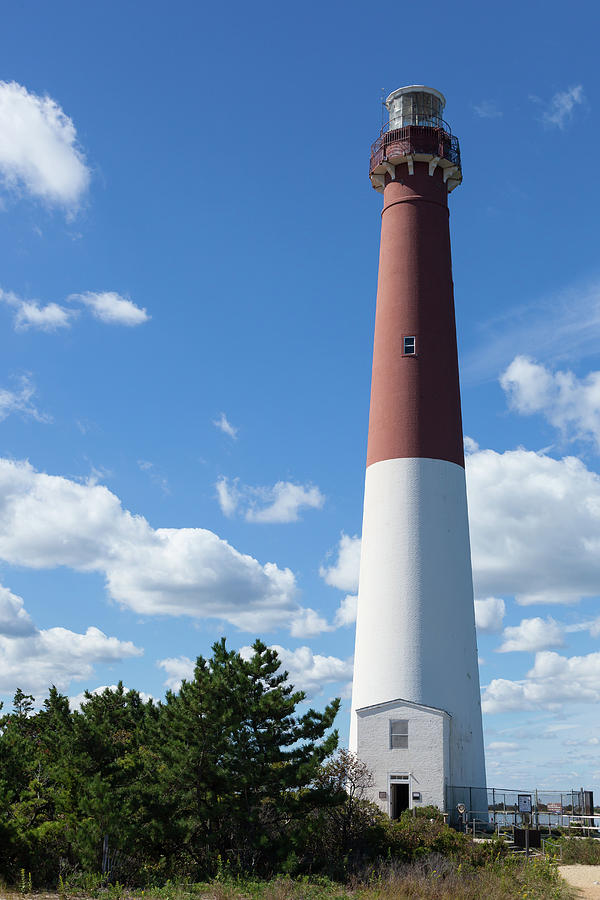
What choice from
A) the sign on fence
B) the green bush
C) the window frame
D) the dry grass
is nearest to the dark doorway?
the sign on fence

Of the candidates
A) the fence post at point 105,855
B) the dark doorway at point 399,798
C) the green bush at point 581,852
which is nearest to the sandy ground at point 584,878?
the green bush at point 581,852

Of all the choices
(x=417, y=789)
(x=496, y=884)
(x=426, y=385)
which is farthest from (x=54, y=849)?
(x=426, y=385)

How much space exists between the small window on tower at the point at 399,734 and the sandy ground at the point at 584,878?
5.47 meters

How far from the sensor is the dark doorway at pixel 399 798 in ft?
90.6

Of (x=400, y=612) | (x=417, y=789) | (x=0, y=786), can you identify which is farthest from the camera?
(x=400, y=612)

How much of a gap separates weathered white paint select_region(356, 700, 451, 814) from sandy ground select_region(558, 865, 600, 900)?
12.8 feet

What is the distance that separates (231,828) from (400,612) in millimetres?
10047

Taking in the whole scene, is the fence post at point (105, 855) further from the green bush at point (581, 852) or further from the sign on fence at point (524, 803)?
the sign on fence at point (524, 803)

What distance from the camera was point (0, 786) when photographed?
1952 centimetres

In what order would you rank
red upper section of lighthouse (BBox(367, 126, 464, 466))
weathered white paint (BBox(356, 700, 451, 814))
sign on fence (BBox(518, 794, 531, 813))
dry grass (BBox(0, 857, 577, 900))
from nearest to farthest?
1. dry grass (BBox(0, 857, 577, 900))
2. weathered white paint (BBox(356, 700, 451, 814))
3. sign on fence (BBox(518, 794, 531, 813))
4. red upper section of lighthouse (BBox(367, 126, 464, 466))

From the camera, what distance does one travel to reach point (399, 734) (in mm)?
28031

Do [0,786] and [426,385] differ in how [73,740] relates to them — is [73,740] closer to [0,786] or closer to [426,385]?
[0,786]

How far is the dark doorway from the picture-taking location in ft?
90.6

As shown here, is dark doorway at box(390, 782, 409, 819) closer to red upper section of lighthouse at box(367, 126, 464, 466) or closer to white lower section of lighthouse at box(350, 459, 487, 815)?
white lower section of lighthouse at box(350, 459, 487, 815)
